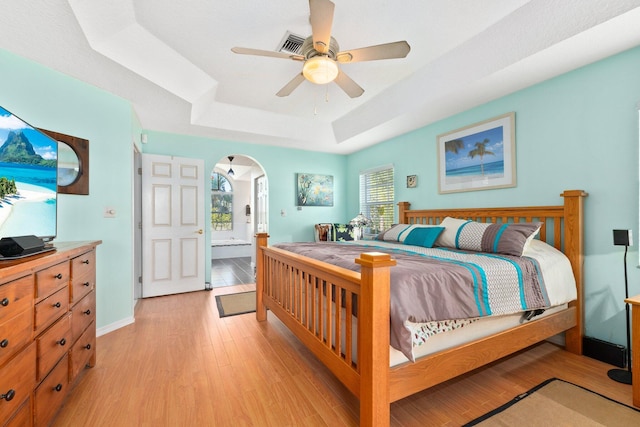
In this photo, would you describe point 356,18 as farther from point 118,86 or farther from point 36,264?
point 36,264

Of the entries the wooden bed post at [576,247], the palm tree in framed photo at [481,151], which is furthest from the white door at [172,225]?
the wooden bed post at [576,247]

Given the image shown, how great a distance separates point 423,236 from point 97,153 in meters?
3.38

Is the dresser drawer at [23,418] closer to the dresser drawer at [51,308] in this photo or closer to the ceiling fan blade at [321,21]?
the dresser drawer at [51,308]

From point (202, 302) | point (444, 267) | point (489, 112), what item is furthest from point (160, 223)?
point (489, 112)

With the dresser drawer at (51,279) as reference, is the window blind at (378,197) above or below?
above

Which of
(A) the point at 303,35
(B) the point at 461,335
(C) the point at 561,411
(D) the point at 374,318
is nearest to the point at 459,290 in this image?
(B) the point at 461,335

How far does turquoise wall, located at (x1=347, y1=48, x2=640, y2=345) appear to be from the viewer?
210cm

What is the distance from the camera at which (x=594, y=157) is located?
89.7 inches

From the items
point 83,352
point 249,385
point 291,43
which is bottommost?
point 249,385

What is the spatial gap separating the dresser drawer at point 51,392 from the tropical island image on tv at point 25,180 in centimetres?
73

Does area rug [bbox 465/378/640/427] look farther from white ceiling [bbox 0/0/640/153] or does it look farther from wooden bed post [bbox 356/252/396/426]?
white ceiling [bbox 0/0/640/153]

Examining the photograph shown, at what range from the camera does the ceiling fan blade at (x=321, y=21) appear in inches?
64.7

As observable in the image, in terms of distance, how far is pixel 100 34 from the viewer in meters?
2.13

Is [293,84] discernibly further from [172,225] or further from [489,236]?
[172,225]
